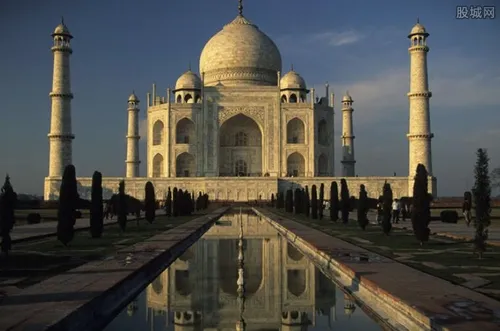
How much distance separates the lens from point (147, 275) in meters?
Answer: 6.06

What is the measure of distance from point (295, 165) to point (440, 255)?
25.8 m

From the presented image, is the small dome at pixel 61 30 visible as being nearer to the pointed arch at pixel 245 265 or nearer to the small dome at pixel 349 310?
the pointed arch at pixel 245 265

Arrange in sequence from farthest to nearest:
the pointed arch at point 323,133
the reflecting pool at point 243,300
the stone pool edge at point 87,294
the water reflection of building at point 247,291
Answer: the pointed arch at point 323,133, the water reflection of building at point 247,291, the reflecting pool at point 243,300, the stone pool edge at point 87,294

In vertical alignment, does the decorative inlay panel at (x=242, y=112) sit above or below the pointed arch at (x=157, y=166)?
above

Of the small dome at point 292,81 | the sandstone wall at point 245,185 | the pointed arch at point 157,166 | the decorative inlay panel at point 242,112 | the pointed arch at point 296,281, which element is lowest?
the pointed arch at point 296,281

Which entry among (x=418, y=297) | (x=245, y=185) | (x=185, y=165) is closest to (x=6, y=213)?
(x=418, y=297)

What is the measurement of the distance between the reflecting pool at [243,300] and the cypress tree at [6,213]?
2.12 meters

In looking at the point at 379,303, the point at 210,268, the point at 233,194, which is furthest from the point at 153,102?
the point at 379,303

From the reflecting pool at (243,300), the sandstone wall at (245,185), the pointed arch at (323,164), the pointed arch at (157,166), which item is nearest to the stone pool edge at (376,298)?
the reflecting pool at (243,300)

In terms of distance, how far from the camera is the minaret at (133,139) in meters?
35.2

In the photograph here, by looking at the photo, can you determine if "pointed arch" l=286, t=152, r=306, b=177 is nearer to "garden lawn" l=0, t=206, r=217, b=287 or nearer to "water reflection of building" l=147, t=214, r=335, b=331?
"garden lawn" l=0, t=206, r=217, b=287

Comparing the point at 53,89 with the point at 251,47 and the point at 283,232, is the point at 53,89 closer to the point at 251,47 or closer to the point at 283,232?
the point at 251,47

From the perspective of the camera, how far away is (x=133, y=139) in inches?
1396

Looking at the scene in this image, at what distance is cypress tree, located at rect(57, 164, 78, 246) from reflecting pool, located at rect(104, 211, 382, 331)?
2.09 m
